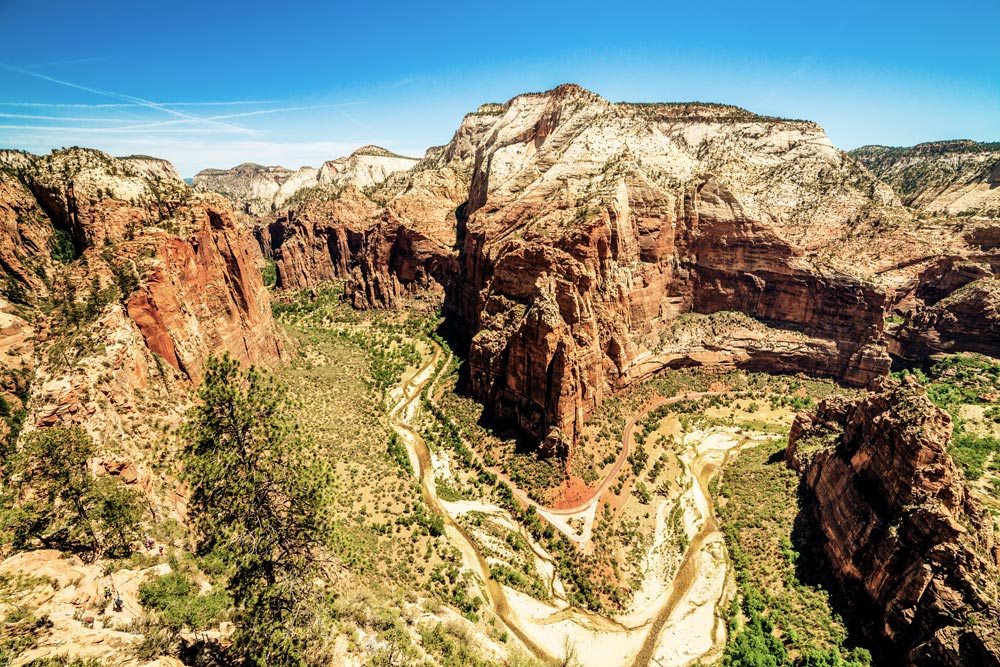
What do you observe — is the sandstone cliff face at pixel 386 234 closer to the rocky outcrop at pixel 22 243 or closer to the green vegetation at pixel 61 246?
the green vegetation at pixel 61 246

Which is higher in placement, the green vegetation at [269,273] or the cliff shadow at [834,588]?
the green vegetation at [269,273]

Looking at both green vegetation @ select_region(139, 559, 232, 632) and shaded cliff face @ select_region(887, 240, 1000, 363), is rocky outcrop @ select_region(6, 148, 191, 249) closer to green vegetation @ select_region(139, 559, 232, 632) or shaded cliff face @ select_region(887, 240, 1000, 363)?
green vegetation @ select_region(139, 559, 232, 632)

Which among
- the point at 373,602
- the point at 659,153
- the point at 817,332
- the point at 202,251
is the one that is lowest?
the point at 373,602

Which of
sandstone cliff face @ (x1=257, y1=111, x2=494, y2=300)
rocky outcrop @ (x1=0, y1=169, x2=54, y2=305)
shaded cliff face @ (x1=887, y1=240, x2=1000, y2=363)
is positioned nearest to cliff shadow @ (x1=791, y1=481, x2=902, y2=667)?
shaded cliff face @ (x1=887, y1=240, x2=1000, y2=363)

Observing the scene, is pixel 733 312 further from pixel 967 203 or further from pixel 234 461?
pixel 234 461

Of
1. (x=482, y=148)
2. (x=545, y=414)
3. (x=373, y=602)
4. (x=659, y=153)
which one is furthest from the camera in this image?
(x=482, y=148)

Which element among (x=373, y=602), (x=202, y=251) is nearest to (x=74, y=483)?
(x=373, y=602)

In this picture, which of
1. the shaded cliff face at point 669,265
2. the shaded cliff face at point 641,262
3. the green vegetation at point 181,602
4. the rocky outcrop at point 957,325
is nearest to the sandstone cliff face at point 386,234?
the shaded cliff face at point 669,265
